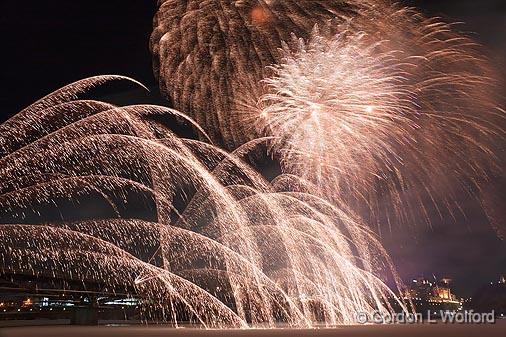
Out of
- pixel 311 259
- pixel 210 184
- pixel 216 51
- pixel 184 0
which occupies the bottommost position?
pixel 311 259

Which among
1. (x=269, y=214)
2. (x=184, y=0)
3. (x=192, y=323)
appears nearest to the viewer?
(x=184, y=0)

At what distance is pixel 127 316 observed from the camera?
3481 centimetres

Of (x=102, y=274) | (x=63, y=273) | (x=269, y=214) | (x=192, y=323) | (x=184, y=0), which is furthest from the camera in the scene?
(x=192, y=323)

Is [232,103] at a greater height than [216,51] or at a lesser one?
lesser

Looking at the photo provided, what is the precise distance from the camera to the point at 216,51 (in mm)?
23750

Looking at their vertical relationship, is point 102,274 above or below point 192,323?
above

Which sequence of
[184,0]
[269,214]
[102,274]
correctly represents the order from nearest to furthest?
1. [184,0]
2. [269,214]
3. [102,274]

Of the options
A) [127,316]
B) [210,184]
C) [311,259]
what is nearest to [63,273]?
[127,316]

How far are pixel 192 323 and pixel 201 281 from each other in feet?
7.68

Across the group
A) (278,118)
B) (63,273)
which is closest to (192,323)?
(63,273)

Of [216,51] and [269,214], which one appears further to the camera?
[269,214]

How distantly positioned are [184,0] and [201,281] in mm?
16372

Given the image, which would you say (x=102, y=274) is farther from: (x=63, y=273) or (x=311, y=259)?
(x=311, y=259)

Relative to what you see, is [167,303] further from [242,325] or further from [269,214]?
[269,214]
